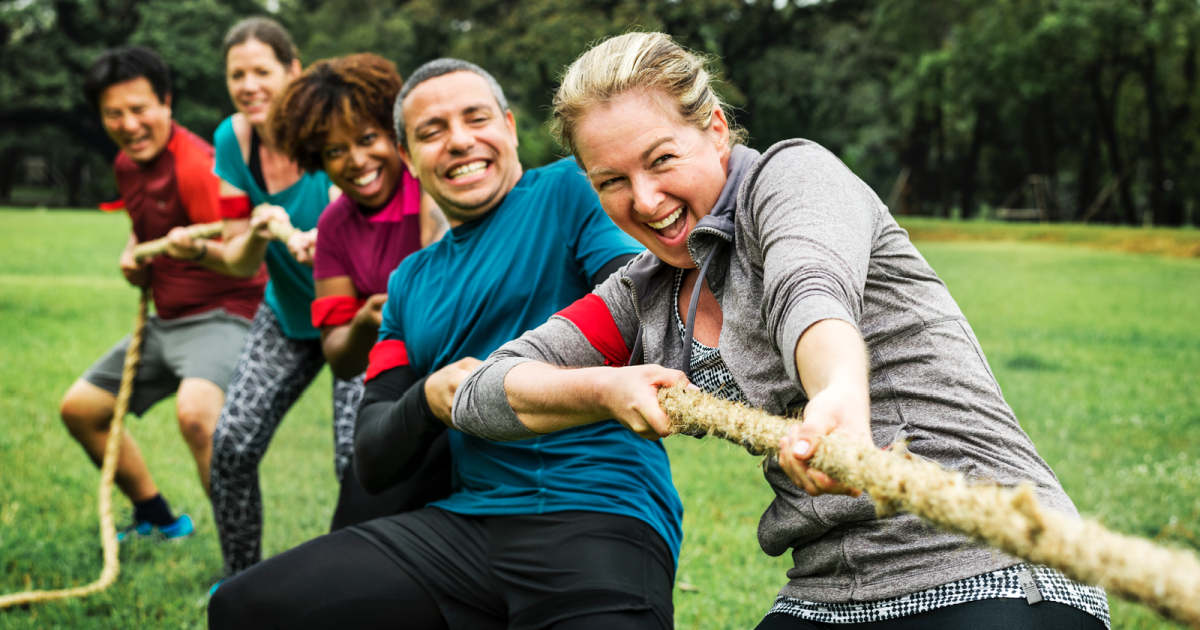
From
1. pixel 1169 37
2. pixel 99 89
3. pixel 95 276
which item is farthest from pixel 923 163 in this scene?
pixel 99 89

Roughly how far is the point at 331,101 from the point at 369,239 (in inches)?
22.1

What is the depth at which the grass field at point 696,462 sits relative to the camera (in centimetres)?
451

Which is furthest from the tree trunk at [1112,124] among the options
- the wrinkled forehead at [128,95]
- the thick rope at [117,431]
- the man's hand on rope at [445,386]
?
the man's hand on rope at [445,386]

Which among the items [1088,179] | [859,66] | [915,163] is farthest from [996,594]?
[915,163]

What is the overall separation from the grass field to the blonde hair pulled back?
2.65 meters

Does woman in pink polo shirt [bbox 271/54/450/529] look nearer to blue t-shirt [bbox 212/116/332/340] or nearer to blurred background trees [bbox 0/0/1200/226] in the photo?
blue t-shirt [bbox 212/116/332/340]

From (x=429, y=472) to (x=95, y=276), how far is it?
1548cm

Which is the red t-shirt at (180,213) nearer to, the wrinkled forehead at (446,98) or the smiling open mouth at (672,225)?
the wrinkled forehead at (446,98)

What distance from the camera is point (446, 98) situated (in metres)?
3.11


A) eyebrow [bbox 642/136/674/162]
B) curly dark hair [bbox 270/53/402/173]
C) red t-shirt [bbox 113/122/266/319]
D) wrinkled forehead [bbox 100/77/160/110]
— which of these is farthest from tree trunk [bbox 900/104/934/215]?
eyebrow [bbox 642/136/674/162]

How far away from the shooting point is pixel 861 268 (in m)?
1.71

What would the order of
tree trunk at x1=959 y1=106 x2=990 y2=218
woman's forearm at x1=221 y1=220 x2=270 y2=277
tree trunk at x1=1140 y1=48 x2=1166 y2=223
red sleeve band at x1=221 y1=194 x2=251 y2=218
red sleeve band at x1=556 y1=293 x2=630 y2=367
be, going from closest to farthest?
red sleeve band at x1=556 y1=293 x2=630 y2=367
woman's forearm at x1=221 y1=220 x2=270 y2=277
red sleeve band at x1=221 y1=194 x2=251 y2=218
tree trunk at x1=1140 y1=48 x2=1166 y2=223
tree trunk at x1=959 y1=106 x2=990 y2=218

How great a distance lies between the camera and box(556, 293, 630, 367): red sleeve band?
239cm

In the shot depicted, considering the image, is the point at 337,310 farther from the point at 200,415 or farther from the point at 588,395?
the point at 588,395
